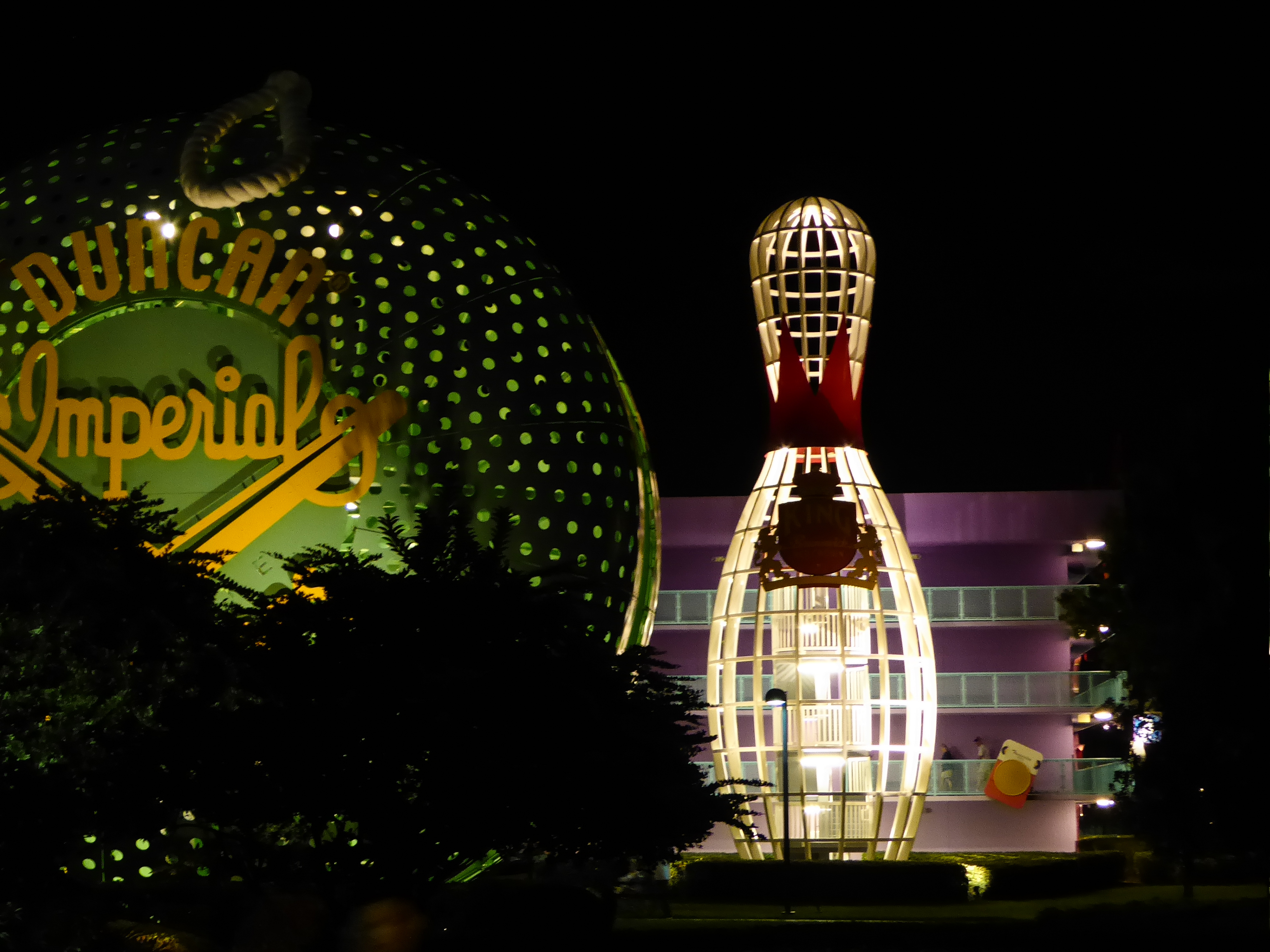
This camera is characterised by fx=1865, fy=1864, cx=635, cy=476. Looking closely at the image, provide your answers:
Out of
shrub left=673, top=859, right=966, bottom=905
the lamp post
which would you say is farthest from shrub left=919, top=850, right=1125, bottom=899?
the lamp post

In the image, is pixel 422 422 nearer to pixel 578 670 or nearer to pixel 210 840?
pixel 578 670

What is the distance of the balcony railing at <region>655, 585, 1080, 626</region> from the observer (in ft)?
115

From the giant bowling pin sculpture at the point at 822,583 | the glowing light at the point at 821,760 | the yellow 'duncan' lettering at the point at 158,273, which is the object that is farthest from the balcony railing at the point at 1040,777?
the yellow 'duncan' lettering at the point at 158,273

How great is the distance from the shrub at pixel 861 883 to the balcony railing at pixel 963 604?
494 inches

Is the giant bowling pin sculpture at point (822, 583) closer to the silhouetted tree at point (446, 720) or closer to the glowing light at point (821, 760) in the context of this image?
the glowing light at point (821, 760)

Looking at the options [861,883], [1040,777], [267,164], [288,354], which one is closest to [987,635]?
[1040,777]

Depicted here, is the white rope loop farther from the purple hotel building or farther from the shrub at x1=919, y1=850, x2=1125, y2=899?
the purple hotel building

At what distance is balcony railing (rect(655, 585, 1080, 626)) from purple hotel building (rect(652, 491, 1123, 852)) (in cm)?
3

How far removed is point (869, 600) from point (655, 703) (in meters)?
15.6

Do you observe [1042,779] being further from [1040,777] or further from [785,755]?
A: [785,755]

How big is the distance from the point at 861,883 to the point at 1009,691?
13136 millimetres

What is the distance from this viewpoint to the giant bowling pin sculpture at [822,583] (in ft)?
83.8

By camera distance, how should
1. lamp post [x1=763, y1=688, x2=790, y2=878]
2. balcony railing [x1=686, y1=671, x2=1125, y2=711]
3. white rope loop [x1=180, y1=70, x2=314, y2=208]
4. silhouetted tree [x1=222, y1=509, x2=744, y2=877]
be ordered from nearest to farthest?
silhouetted tree [x1=222, y1=509, x2=744, y2=877] < white rope loop [x1=180, y1=70, x2=314, y2=208] < lamp post [x1=763, y1=688, x2=790, y2=878] < balcony railing [x1=686, y1=671, x2=1125, y2=711]

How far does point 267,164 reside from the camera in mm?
13453
